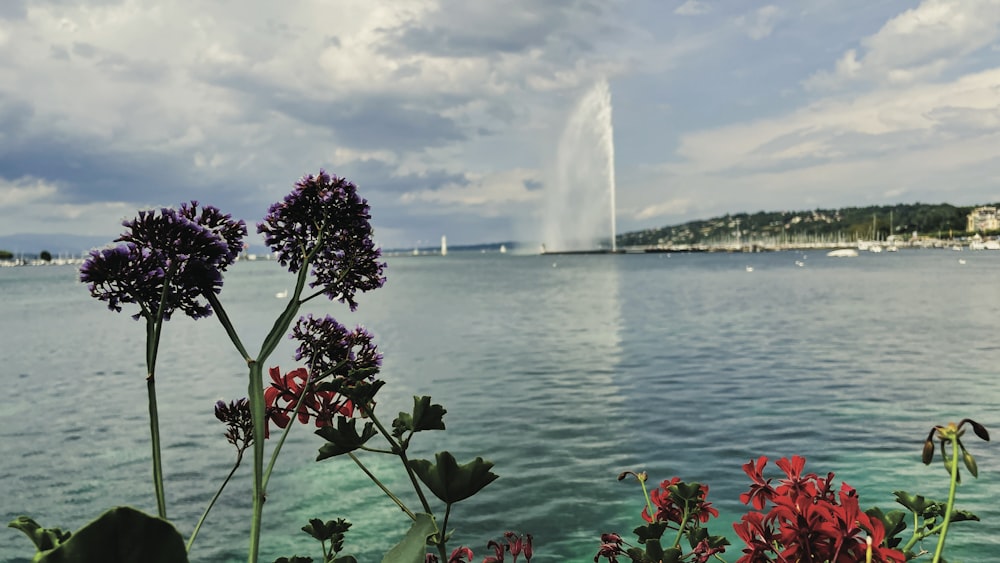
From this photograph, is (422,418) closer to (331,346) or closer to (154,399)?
(331,346)

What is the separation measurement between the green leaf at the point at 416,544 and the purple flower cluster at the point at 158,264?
2.52 ft

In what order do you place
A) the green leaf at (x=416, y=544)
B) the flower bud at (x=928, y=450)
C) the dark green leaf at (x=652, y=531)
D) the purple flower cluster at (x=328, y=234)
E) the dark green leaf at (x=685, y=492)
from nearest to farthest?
the flower bud at (x=928, y=450)
the green leaf at (x=416, y=544)
the purple flower cluster at (x=328, y=234)
the dark green leaf at (x=652, y=531)
the dark green leaf at (x=685, y=492)

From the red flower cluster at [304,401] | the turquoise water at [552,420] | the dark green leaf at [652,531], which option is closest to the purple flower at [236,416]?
the red flower cluster at [304,401]

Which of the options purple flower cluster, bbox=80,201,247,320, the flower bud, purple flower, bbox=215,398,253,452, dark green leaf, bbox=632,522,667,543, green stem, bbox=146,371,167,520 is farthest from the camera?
dark green leaf, bbox=632,522,667,543

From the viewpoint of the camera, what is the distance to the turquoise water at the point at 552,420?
1216 cm

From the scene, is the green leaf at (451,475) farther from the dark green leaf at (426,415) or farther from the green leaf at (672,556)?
the green leaf at (672,556)

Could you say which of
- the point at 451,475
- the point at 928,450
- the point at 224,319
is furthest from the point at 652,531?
the point at 224,319

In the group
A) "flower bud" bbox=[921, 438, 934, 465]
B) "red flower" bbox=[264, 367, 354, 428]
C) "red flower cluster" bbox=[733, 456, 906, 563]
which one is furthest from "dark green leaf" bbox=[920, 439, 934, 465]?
"red flower" bbox=[264, 367, 354, 428]

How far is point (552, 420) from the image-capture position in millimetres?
18797

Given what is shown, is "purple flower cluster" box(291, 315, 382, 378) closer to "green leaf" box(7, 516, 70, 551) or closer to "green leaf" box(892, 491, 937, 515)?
"green leaf" box(7, 516, 70, 551)

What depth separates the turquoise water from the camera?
1216 centimetres

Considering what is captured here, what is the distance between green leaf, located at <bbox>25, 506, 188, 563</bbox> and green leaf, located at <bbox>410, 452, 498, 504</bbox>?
80 cm

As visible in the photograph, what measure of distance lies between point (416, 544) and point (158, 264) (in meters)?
0.95

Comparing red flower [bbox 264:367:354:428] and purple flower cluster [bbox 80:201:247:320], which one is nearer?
purple flower cluster [bbox 80:201:247:320]
